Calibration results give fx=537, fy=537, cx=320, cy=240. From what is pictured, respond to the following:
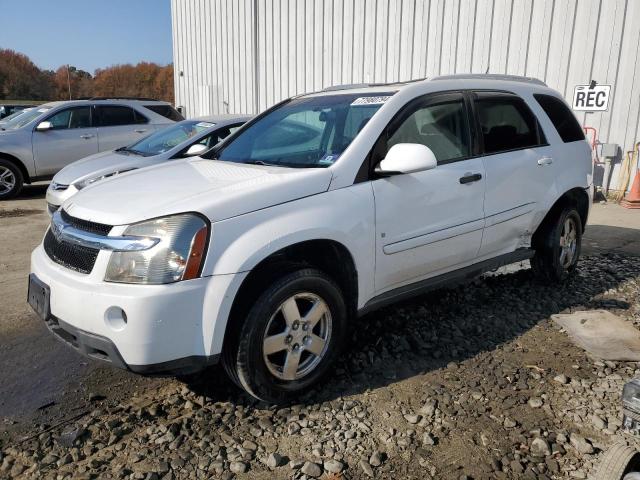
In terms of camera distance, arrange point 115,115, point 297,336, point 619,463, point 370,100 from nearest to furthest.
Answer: point 619,463, point 297,336, point 370,100, point 115,115

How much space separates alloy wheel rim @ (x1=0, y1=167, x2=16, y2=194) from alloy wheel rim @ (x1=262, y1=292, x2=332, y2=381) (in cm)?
855

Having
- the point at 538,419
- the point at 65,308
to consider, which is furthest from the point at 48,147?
the point at 538,419

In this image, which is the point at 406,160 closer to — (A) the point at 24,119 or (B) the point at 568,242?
(B) the point at 568,242

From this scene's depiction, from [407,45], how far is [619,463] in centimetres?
1046

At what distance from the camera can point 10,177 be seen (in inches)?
376

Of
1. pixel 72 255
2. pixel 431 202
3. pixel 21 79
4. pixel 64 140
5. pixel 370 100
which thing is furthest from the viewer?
pixel 21 79

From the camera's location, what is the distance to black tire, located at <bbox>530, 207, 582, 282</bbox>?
461 cm

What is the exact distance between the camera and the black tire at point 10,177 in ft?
31.1

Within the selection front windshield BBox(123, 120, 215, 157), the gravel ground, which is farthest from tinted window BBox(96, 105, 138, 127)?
the gravel ground

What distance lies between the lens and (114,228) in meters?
2.62

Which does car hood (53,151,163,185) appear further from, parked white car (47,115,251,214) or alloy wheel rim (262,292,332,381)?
alloy wheel rim (262,292,332,381)

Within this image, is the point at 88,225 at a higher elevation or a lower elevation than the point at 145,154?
higher

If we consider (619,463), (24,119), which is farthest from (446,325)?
(24,119)

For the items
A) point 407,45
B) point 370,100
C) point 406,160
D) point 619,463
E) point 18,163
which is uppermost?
point 407,45
